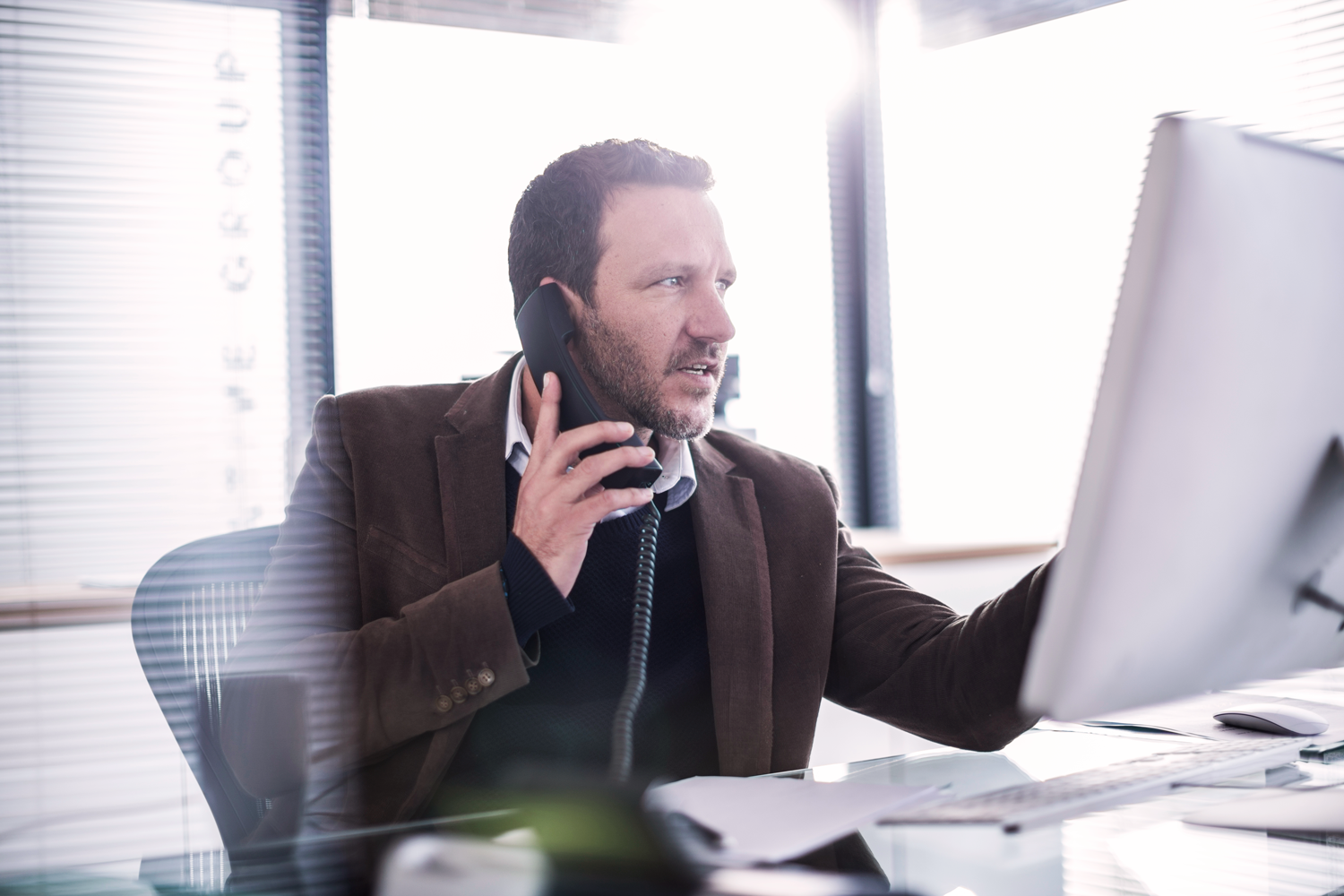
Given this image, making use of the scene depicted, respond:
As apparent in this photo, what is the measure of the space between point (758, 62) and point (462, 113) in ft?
3.04

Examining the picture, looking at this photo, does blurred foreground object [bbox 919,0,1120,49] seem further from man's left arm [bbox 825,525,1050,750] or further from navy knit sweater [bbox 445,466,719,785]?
navy knit sweater [bbox 445,466,719,785]

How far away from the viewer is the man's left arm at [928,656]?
92cm

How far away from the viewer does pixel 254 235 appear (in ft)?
6.59

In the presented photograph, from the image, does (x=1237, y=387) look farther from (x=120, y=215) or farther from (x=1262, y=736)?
→ (x=120, y=215)

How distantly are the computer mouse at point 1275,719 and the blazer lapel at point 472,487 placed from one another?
0.81 meters

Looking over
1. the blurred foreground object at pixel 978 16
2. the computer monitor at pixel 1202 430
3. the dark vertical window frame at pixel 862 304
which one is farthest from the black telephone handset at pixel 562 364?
the blurred foreground object at pixel 978 16

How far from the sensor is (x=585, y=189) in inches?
49.8

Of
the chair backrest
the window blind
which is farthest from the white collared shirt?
the window blind

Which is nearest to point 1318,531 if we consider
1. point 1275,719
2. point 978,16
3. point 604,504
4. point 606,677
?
point 1275,719

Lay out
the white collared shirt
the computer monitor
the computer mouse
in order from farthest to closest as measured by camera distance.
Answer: the white collared shirt → the computer mouse → the computer monitor

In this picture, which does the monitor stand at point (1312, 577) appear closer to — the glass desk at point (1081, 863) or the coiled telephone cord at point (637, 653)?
the glass desk at point (1081, 863)

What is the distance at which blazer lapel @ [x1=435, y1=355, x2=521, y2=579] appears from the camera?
109 centimetres

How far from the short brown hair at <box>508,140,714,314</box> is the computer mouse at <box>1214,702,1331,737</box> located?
90 cm

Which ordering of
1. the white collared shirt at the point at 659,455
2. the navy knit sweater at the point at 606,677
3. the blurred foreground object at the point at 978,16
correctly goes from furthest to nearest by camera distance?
1. the blurred foreground object at the point at 978,16
2. the white collared shirt at the point at 659,455
3. the navy knit sweater at the point at 606,677
